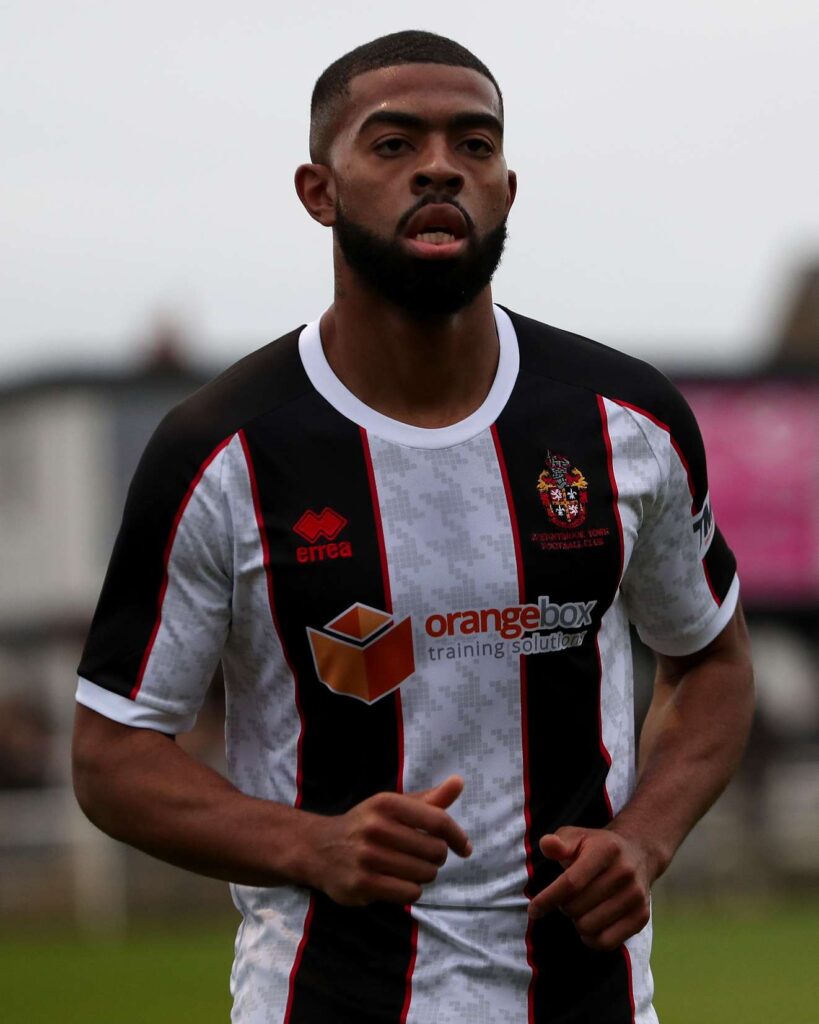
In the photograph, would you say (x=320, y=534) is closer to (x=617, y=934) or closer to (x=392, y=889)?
(x=392, y=889)

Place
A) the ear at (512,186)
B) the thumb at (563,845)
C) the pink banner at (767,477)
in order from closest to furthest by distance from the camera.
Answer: the thumb at (563,845), the ear at (512,186), the pink banner at (767,477)

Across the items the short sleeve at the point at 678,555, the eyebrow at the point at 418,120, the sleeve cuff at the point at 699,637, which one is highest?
the eyebrow at the point at 418,120

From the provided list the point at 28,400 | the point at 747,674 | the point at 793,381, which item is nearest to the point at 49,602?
the point at 28,400

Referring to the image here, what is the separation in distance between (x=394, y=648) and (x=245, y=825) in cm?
35

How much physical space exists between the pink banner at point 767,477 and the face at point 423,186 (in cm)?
1436

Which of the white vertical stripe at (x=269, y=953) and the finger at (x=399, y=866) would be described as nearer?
the finger at (x=399, y=866)

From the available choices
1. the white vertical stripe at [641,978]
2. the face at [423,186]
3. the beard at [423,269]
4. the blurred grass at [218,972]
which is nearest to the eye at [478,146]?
the face at [423,186]

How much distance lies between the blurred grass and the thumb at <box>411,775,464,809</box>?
8838mm

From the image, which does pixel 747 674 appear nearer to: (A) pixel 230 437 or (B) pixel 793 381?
(A) pixel 230 437

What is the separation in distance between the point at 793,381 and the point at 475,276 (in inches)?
602

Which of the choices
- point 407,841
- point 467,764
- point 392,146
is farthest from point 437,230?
point 407,841

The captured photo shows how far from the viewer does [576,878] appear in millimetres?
2875

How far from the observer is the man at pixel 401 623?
3.03m

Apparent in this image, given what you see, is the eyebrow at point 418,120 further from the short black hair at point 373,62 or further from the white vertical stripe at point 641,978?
the white vertical stripe at point 641,978
